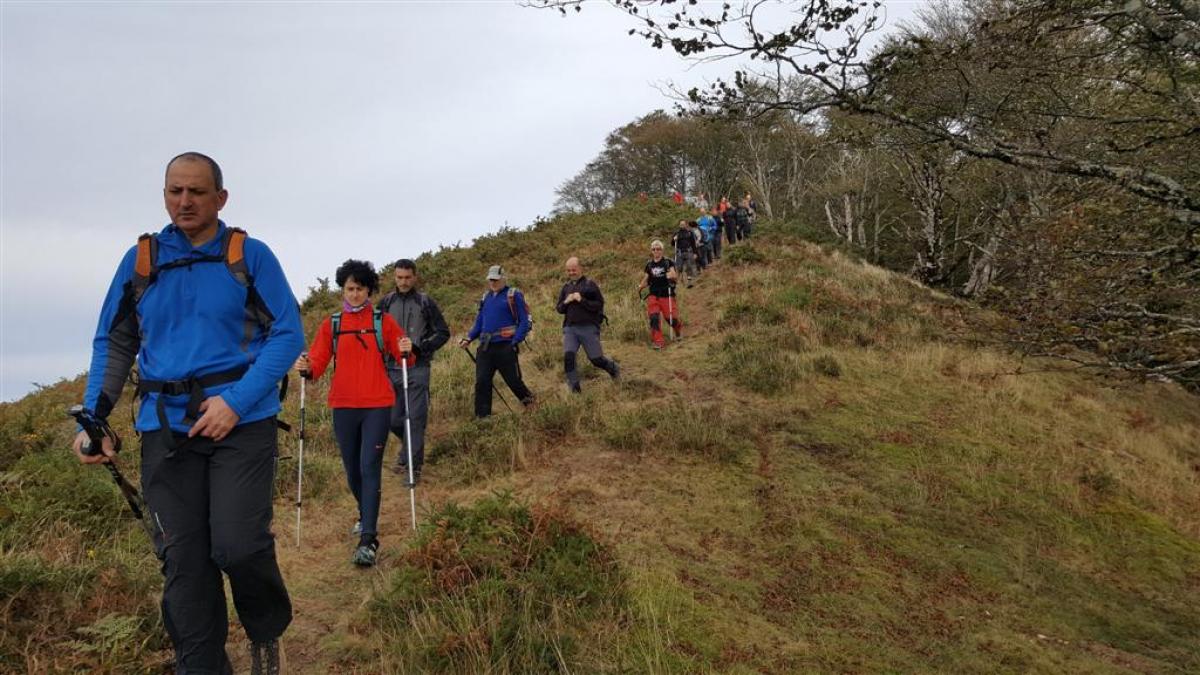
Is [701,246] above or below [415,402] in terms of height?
above

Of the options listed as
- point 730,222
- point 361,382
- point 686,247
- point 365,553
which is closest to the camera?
point 365,553

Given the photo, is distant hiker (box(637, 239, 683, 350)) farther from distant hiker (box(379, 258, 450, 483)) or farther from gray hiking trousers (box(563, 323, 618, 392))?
distant hiker (box(379, 258, 450, 483))

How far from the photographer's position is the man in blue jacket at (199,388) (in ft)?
9.27

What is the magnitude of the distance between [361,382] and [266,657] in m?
2.23

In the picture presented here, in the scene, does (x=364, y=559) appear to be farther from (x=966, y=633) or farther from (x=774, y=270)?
(x=774, y=270)

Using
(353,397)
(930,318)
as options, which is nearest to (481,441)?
(353,397)

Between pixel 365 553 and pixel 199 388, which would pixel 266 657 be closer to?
pixel 199 388

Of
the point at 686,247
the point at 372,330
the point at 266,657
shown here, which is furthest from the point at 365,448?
the point at 686,247

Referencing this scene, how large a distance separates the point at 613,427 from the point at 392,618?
412 centimetres

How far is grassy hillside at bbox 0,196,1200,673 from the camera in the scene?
152 inches

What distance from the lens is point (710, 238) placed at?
2083 cm

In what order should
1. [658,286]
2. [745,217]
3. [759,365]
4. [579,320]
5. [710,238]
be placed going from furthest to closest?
[745,217]
[710,238]
[658,286]
[759,365]
[579,320]

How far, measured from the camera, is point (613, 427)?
25.6 ft

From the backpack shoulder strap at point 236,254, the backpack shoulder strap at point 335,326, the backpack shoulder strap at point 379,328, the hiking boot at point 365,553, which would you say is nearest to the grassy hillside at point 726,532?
the hiking boot at point 365,553
